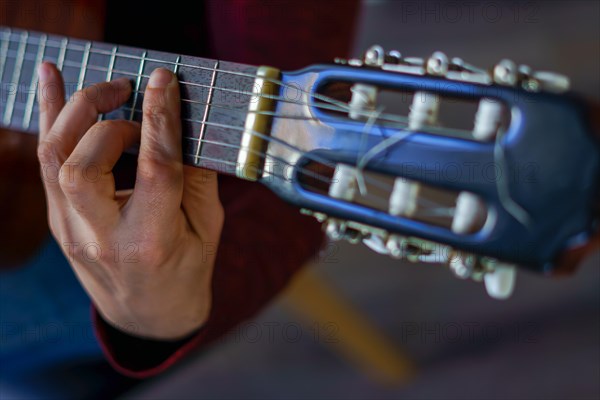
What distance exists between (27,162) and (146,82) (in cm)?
35

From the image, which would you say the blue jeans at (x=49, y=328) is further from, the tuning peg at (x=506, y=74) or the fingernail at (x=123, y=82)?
the tuning peg at (x=506, y=74)

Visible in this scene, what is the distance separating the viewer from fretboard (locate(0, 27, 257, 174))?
49 cm

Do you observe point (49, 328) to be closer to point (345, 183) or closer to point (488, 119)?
point (345, 183)

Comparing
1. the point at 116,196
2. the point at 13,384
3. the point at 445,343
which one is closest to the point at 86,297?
the point at 13,384

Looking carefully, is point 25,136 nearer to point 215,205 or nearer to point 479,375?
point 215,205

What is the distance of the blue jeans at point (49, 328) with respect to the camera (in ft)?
2.79

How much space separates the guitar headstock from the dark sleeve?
11.5 inches

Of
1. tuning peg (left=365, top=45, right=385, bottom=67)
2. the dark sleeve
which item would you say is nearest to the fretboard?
tuning peg (left=365, top=45, right=385, bottom=67)

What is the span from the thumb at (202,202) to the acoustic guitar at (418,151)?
0.03 metres

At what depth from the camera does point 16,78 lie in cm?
74

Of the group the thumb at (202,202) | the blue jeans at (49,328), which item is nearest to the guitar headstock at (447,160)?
the thumb at (202,202)

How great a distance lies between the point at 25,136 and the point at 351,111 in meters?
0.56

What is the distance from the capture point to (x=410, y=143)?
0.39 meters

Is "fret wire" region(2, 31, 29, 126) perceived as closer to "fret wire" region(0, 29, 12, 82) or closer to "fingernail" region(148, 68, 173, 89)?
"fret wire" region(0, 29, 12, 82)
